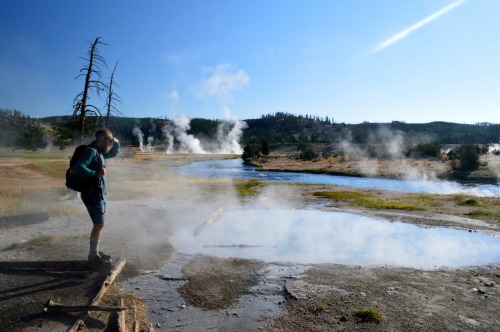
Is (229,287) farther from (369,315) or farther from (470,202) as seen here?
(470,202)

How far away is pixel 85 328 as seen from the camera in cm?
572

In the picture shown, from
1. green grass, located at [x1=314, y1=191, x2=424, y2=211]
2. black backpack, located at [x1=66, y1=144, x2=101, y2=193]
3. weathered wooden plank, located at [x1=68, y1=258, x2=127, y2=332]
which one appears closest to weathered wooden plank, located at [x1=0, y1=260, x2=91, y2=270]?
weathered wooden plank, located at [x1=68, y1=258, x2=127, y2=332]

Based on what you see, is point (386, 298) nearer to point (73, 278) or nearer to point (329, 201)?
point (73, 278)

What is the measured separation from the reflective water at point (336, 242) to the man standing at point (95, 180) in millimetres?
3784

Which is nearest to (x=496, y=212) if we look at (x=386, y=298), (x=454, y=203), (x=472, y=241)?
(x=454, y=203)

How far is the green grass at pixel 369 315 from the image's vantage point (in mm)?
6883

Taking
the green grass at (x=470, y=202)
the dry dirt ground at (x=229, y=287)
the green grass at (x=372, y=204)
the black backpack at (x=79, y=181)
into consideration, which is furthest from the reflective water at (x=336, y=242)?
the green grass at (x=470, y=202)


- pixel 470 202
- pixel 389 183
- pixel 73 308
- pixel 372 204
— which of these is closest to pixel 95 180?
pixel 73 308

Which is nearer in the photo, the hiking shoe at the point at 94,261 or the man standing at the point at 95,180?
the man standing at the point at 95,180

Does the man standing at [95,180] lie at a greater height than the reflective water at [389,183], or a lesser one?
greater

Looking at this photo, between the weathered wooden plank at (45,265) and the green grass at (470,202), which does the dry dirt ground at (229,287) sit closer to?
the weathered wooden plank at (45,265)

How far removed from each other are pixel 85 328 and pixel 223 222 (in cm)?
1164

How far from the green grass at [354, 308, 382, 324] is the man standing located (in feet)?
18.8

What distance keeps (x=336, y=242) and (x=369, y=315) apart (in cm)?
722
